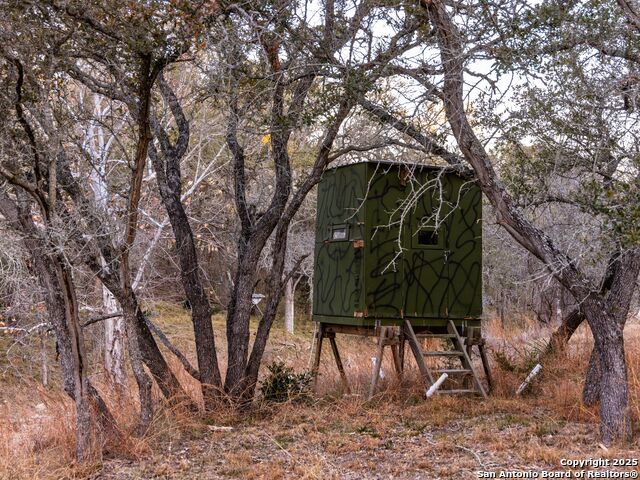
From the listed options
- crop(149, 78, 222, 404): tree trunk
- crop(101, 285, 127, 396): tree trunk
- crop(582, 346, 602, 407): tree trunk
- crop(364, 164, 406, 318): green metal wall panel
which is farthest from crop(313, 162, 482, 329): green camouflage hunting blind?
crop(101, 285, 127, 396): tree trunk

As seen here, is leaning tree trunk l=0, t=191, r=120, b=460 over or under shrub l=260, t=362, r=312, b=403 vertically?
over

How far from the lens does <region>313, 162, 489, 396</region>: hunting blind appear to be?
875 cm

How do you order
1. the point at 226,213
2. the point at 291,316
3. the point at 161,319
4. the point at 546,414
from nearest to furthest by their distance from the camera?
the point at 546,414 → the point at 226,213 → the point at 161,319 → the point at 291,316

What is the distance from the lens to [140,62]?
247 inches

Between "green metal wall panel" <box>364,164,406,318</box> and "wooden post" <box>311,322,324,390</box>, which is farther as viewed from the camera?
"wooden post" <box>311,322,324,390</box>

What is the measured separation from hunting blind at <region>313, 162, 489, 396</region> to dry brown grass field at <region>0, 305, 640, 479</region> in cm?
55

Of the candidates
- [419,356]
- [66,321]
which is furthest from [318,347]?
[66,321]

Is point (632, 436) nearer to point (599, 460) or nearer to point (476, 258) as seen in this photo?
point (599, 460)

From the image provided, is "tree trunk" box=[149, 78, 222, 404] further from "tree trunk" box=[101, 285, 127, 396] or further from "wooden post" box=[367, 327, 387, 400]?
→ "tree trunk" box=[101, 285, 127, 396]

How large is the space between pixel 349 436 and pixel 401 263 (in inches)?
101

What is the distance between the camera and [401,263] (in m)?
8.86

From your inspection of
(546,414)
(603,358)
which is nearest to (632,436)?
(603,358)

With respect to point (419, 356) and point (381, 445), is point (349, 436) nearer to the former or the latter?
point (381, 445)

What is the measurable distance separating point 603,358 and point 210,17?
468cm
